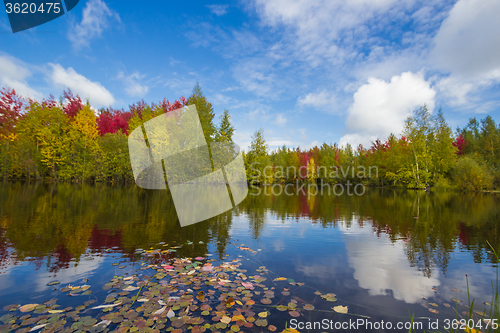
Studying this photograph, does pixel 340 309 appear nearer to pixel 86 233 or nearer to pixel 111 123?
pixel 86 233

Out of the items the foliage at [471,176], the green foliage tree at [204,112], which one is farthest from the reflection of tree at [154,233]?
the foliage at [471,176]

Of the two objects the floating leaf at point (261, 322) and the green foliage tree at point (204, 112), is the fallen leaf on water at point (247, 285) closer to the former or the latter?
the floating leaf at point (261, 322)

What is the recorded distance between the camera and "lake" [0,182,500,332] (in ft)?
9.84

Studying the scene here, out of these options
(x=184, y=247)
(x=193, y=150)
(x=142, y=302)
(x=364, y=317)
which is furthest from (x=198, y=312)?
(x=193, y=150)

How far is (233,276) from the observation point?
4.29m

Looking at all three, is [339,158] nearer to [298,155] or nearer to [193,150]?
[298,155]

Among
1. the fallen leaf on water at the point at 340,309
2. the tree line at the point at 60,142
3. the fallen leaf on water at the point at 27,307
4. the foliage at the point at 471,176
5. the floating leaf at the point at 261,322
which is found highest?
the tree line at the point at 60,142

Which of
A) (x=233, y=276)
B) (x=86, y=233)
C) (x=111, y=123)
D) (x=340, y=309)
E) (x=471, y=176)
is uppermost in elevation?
(x=111, y=123)

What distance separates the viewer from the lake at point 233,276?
3.00 metres

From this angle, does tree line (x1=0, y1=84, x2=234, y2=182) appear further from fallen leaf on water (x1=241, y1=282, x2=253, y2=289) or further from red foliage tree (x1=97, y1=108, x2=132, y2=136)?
fallen leaf on water (x1=241, y1=282, x2=253, y2=289)

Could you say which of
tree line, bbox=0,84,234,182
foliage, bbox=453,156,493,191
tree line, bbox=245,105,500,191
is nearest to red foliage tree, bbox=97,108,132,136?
tree line, bbox=0,84,234,182

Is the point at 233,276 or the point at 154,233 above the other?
the point at 154,233

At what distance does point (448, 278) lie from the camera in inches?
177

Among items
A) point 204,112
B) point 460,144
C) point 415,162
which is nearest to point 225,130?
point 204,112
